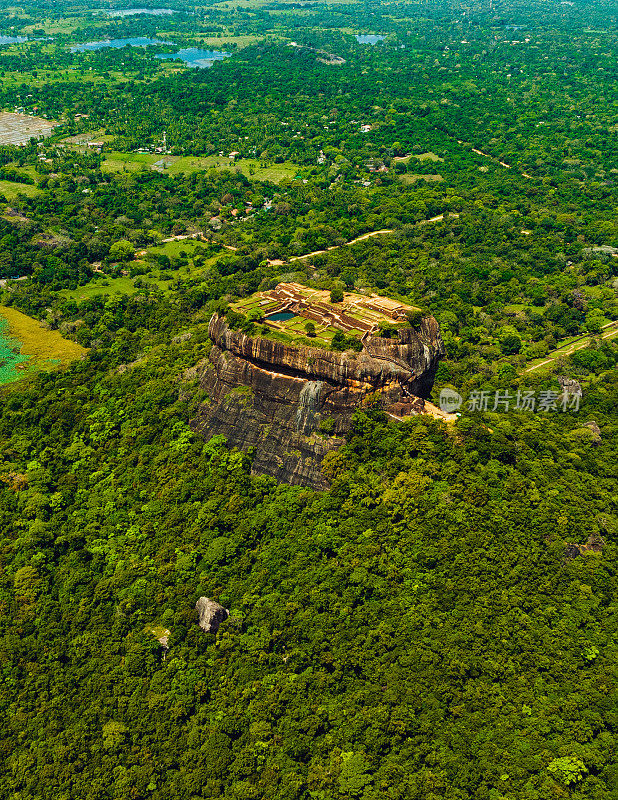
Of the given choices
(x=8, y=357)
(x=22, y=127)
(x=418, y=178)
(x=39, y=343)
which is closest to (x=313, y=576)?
(x=8, y=357)

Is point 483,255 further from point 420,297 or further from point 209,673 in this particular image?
point 209,673

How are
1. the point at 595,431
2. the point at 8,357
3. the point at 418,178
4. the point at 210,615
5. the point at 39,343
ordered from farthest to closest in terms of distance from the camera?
the point at 418,178
the point at 39,343
the point at 8,357
the point at 595,431
the point at 210,615

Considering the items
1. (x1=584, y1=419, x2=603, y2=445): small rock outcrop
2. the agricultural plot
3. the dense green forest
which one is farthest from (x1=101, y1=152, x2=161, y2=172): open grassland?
(x1=584, y1=419, x2=603, y2=445): small rock outcrop

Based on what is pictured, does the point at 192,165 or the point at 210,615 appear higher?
the point at 210,615

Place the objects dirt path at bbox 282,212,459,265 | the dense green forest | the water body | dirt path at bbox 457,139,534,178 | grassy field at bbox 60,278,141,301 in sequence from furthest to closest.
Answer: dirt path at bbox 457,139,534,178 < dirt path at bbox 282,212,459,265 < grassy field at bbox 60,278,141,301 < the water body < the dense green forest

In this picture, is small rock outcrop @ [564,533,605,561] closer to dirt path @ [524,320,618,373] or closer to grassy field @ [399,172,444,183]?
dirt path @ [524,320,618,373]

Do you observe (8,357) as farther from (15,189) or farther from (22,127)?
(22,127)

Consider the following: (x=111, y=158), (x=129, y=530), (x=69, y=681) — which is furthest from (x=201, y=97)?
(x=69, y=681)
